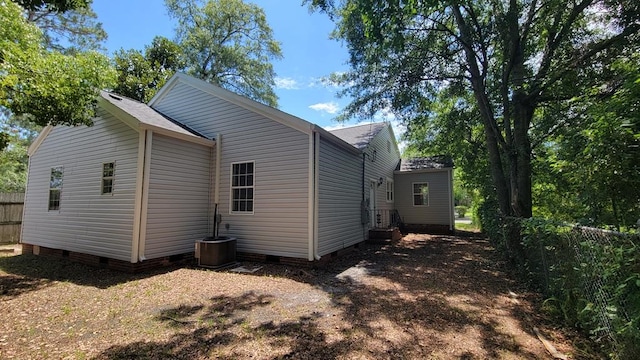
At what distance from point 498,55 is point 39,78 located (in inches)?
482

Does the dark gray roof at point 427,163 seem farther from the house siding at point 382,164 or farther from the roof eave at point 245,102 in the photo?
the roof eave at point 245,102

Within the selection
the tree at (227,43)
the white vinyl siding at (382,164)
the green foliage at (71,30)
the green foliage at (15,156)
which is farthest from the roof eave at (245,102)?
the green foliage at (15,156)

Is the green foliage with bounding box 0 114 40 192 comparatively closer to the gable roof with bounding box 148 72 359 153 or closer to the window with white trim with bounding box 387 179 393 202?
the gable roof with bounding box 148 72 359 153

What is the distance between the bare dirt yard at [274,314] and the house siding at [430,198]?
8.28 metres

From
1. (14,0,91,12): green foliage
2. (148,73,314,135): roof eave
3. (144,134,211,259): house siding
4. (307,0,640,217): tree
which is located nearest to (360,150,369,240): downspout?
(307,0,640,217): tree

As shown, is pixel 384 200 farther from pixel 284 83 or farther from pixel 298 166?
pixel 284 83

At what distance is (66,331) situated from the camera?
12.5 ft

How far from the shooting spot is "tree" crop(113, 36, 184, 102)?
17984mm

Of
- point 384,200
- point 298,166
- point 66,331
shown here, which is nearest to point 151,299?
point 66,331

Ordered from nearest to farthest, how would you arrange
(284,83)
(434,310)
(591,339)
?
(591,339) < (434,310) < (284,83)

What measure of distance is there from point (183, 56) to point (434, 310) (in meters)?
23.7

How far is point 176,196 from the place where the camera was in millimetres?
7723

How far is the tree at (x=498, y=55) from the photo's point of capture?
623 centimetres

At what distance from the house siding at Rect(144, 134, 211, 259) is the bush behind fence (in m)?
7.86
